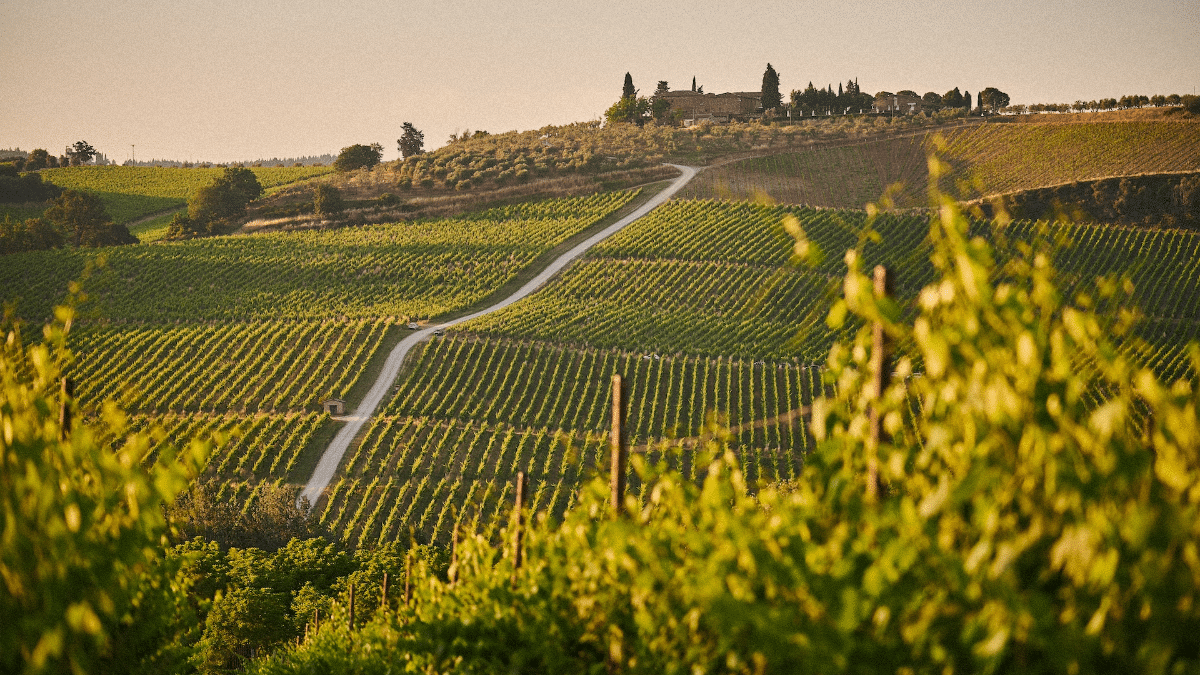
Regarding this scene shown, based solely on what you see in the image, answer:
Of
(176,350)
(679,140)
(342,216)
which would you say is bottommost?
(176,350)

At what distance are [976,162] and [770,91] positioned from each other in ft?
123

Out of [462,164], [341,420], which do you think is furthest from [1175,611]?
[462,164]

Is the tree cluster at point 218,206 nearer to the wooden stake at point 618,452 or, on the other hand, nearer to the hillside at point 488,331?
the hillside at point 488,331

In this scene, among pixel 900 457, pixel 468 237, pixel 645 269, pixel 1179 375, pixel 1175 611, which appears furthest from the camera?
pixel 468 237

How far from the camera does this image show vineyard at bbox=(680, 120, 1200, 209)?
6656 cm

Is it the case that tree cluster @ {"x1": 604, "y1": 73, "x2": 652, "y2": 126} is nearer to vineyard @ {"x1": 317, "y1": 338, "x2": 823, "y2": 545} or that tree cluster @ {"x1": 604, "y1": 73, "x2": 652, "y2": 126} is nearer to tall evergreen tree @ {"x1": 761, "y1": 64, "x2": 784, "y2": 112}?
tall evergreen tree @ {"x1": 761, "y1": 64, "x2": 784, "y2": 112}

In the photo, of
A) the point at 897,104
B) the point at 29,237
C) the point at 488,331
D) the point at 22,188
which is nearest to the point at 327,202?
the point at 29,237

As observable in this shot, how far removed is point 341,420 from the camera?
3375cm

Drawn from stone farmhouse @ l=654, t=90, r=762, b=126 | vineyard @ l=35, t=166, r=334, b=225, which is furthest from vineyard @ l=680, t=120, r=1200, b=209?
vineyard @ l=35, t=166, r=334, b=225

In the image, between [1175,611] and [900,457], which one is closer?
[1175,611]

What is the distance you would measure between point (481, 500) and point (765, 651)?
2595 cm

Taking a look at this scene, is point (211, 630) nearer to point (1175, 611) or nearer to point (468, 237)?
point (1175, 611)

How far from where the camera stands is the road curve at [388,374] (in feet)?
98.6

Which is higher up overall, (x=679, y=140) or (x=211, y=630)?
(x=679, y=140)
